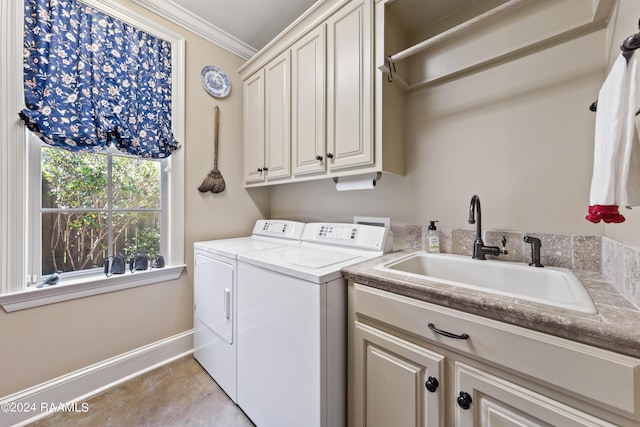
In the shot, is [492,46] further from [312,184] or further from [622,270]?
[312,184]

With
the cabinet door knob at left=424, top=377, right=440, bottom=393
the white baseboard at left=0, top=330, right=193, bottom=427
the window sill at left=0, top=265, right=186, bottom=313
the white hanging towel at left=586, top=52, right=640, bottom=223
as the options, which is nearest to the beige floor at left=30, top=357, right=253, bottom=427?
the white baseboard at left=0, top=330, right=193, bottom=427

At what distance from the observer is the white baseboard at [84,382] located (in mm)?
1316

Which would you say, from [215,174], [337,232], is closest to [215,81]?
[215,174]

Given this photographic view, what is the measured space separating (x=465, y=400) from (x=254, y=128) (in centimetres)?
222

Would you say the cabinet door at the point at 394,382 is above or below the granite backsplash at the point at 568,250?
below

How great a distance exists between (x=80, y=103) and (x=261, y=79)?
1.23 meters

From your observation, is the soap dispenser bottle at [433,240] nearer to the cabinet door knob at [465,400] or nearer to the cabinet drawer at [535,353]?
the cabinet drawer at [535,353]

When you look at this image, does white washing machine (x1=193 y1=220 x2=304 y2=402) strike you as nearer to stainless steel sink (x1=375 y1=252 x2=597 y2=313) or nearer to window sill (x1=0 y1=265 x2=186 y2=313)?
window sill (x1=0 y1=265 x2=186 y2=313)

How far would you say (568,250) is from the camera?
1.09 m

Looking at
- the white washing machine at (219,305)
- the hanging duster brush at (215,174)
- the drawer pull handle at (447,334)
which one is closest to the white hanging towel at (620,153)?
the drawer pull handle at (447,334)

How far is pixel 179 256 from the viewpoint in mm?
1937

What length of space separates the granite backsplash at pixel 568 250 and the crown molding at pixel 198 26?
224cm

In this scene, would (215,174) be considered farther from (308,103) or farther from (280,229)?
(308,103)

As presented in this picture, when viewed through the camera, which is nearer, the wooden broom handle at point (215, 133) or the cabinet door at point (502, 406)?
the cabinet door at point (502, 406)
